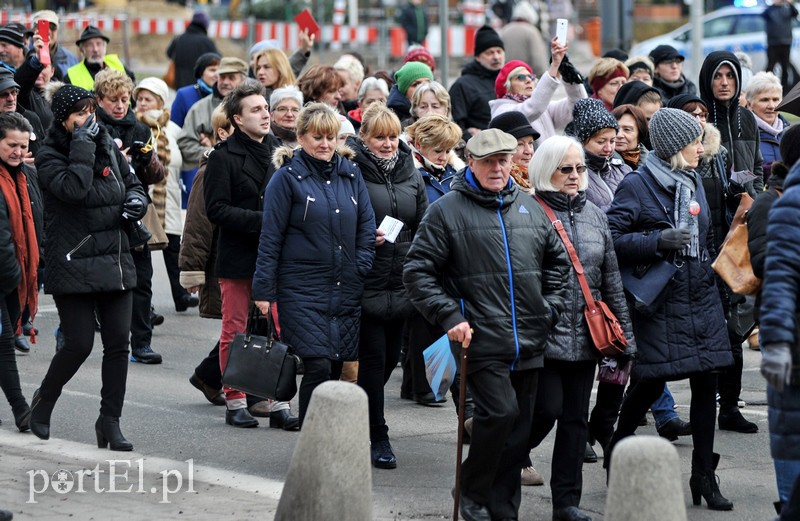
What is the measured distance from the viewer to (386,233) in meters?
7.98

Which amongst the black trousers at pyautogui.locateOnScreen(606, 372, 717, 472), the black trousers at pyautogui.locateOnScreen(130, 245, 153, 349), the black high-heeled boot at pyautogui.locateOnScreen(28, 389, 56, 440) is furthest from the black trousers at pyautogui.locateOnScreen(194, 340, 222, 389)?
the black trousers at pyautogui.locateOnScreen(606, 372, 717, 472)

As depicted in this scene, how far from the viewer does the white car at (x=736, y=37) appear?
27.4 metres

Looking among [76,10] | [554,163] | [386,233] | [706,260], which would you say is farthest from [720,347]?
[76,10]

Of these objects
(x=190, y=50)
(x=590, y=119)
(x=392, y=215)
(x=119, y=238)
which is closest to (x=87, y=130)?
(x=119, y=238)

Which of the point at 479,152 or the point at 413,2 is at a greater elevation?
the point at 413,2

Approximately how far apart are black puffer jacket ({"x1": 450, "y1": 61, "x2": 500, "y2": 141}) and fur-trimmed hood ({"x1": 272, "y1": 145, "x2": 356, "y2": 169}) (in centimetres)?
492

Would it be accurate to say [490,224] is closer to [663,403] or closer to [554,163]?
[554,163]

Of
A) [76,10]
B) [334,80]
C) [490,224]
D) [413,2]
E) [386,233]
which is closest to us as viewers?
[490,224]

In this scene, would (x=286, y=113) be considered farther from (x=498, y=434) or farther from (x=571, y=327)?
(x=498, y=434)

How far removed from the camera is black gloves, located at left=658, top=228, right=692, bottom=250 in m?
7.07

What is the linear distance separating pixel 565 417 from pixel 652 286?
79cm

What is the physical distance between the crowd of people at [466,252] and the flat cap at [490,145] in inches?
0.6

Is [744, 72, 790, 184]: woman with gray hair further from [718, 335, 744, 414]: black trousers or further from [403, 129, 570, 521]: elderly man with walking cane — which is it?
[403, 129, 570, 521]: elderly man with walking cane

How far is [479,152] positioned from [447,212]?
32 cm
